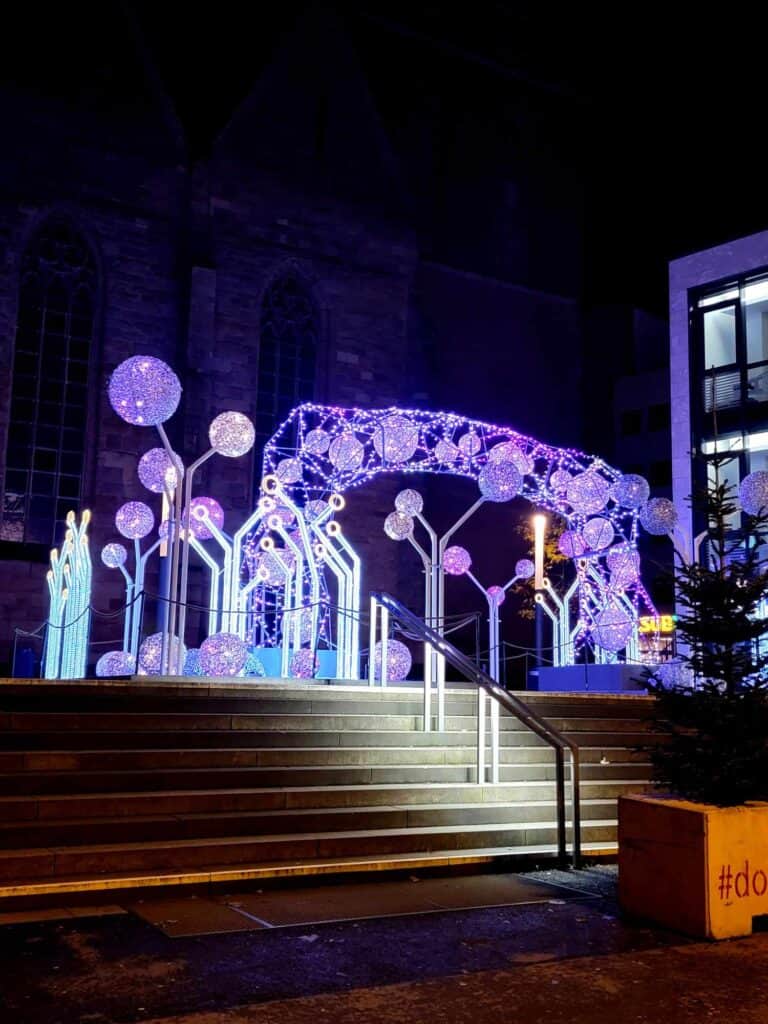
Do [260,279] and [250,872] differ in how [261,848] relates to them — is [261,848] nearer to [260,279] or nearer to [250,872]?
[250,872]

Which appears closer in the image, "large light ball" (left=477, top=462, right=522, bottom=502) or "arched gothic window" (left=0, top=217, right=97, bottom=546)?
"large light ball" (left=477, top=462, right=522, bottom=502)

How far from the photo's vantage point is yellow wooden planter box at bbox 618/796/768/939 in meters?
5.73

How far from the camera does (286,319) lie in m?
26.8

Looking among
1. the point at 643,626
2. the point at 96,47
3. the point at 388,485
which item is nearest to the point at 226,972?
the point at 643,626

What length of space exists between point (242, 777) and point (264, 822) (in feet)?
2.19

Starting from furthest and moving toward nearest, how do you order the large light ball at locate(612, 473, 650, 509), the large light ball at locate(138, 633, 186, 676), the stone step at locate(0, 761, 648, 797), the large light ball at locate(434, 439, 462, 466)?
1. the large light ball at locate(612, 473, 650, 509)
2. the large light ball at locate(434, 439, 462, 466)
3. the large light ball at locate(138, 633, 186, 676)
4. the stone step at locate(0, 761, 648, 797)

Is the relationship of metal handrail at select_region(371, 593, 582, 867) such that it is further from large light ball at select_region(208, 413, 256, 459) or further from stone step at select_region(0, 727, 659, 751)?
large light ball at select_region(208, 413, 256, 459)

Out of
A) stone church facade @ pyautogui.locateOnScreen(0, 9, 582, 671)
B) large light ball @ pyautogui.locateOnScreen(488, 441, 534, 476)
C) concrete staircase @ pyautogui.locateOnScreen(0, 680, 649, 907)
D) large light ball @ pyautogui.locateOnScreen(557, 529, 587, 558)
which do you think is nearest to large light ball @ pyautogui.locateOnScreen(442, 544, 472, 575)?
large light ball @ pyautogui.locateOnScreen(557, 529, 587, 558)

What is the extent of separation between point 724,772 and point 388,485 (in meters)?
20.9

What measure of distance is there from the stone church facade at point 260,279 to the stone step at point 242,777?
13220mm

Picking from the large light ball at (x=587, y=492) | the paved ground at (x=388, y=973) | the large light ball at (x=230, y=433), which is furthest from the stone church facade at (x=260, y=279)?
the paved ground at (x=388, y=973)

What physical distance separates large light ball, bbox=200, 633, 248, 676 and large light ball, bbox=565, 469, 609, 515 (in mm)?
6190

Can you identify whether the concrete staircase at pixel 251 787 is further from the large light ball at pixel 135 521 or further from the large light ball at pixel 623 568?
the large light ball at pixel 623 568

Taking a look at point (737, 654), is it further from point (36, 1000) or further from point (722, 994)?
point (36, 1000)
